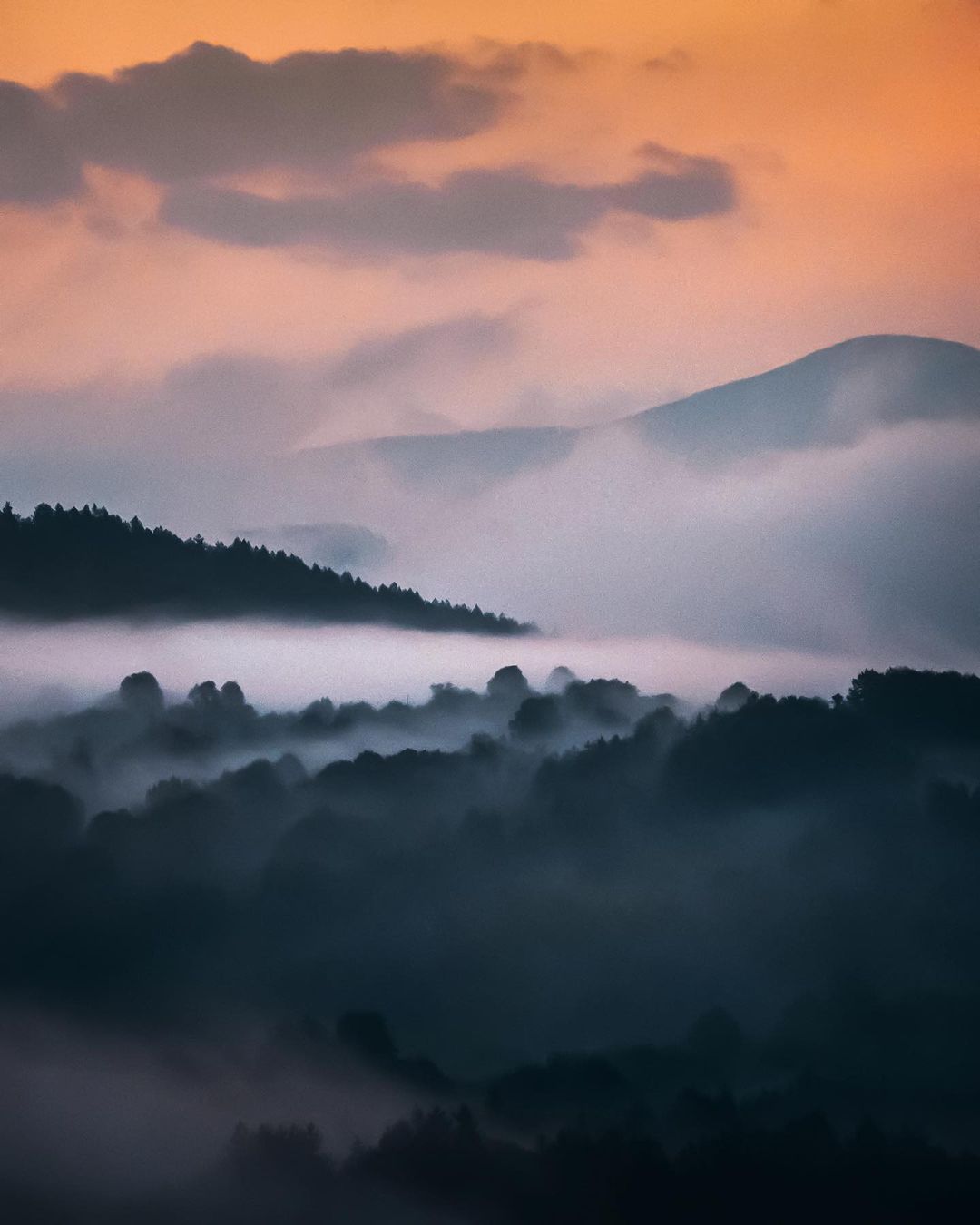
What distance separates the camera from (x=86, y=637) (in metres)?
19.4

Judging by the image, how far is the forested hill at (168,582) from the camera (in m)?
18.4

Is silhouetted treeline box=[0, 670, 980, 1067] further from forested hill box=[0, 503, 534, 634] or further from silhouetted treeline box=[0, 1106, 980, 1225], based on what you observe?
silhouetted treeline box=[0, 1106, 980, 1225]

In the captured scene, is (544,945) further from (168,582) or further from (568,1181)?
(168,582)

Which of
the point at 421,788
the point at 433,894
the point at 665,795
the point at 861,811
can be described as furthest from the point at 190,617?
the point at 861,811

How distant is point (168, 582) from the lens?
1916cm

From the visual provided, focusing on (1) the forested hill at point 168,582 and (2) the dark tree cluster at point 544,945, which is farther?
(1) the forested hill at point 168,582

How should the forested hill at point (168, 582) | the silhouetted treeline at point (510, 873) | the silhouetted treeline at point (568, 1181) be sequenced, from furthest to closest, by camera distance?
1. the silhouetted treeline at point (510, 873)
2. the forested hill at point (168, 582)
3. the silhouetted treeline at point (568, 1181)

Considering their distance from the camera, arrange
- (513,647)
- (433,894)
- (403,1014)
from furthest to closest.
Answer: (433,894)
(403,1014)
(513,647)

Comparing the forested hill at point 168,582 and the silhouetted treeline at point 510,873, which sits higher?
the forested hill at point 168,582

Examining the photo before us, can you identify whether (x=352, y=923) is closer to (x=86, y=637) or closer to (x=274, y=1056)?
(x=274, y=1056)

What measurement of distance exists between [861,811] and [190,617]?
12.4 metres

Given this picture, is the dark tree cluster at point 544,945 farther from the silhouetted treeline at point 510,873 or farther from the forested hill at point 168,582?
the forested hill at point 168,582

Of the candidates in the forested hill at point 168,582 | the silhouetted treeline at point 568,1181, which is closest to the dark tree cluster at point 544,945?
the silhouetted treeline at point 568,1181

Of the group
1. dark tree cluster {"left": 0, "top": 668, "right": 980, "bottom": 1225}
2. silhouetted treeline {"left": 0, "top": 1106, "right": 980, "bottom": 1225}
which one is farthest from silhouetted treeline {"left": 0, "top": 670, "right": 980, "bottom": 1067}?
silhouetted treeline {"left": 0, "top": 1106, "right": 980, "bottom": 1225}
